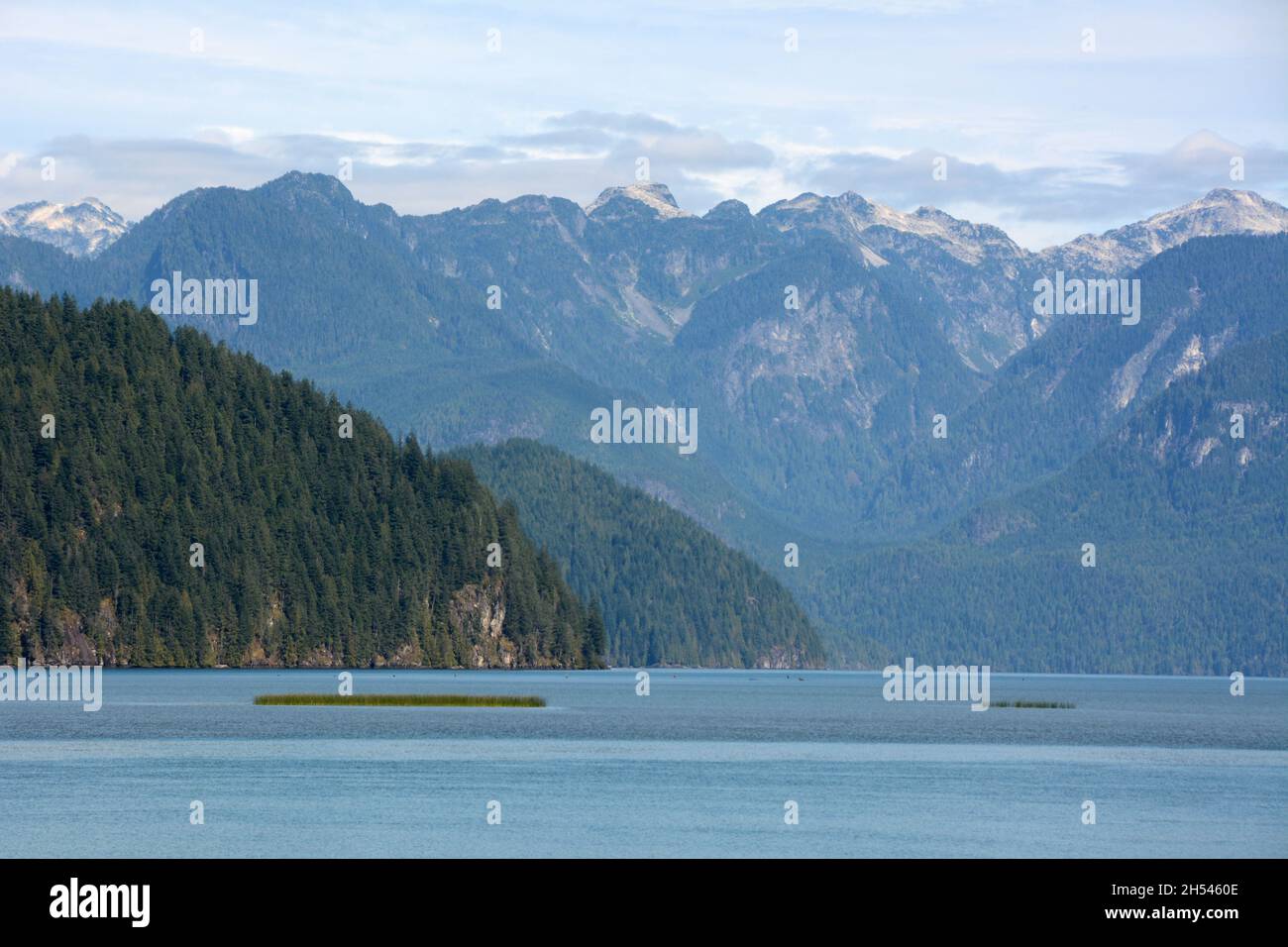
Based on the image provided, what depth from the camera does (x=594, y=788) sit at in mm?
116312

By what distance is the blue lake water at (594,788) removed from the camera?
304ft

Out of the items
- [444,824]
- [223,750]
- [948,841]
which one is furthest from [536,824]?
[223,750]

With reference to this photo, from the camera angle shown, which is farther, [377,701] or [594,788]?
[377,701]

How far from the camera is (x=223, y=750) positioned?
13375 centimetres

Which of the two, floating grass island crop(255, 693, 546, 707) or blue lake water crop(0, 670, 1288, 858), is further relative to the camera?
floating grass island crop(255, 693, 546, 707)

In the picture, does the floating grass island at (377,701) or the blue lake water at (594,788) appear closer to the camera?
the blue lake water at (594,788)

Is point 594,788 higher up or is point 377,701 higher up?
point 594,788

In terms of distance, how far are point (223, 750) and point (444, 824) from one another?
40533mm

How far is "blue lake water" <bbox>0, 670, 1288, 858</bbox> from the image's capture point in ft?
304
